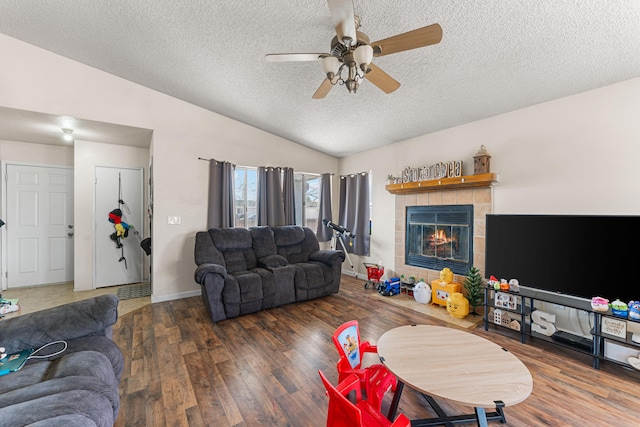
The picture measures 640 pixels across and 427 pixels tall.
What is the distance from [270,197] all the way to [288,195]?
0.36 metres

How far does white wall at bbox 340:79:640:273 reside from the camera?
2.39 m

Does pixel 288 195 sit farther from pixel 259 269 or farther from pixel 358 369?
pixel 358 369

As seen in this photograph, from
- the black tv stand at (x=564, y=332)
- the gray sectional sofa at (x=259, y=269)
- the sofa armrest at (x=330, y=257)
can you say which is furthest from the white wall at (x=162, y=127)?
the black tv stand at (x=564, y=332)

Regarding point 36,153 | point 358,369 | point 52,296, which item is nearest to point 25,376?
point 358,369

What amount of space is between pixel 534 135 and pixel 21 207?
24.2ft

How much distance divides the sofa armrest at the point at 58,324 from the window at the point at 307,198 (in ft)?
11.8

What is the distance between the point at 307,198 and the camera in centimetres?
530

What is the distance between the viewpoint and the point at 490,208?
3.27 m

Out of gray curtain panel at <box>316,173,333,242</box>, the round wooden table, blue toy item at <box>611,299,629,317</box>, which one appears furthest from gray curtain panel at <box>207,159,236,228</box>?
blue toy item at <box>611,299,629,317</box>

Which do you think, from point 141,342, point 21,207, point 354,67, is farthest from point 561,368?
point 21,207

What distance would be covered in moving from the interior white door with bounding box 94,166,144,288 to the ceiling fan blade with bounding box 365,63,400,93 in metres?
4.44

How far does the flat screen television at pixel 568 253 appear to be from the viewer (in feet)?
7.17

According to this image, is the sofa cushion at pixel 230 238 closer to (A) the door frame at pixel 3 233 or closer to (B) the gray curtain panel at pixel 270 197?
(B) the gray curtain panel at pixel 270 197

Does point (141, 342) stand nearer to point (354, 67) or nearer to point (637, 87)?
point (354, 67)
